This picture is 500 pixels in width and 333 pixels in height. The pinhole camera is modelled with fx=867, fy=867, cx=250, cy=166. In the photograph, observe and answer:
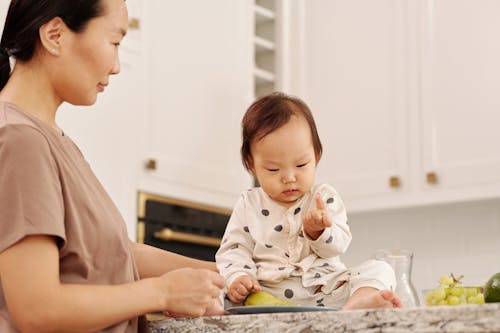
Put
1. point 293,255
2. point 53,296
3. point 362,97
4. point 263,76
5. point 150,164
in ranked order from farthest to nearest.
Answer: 1. point 263,76
2. point 362,97
3. point 150,164
4. point 293,255
5. point 53,296

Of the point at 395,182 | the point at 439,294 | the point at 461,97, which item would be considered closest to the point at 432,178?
the point at 395,182

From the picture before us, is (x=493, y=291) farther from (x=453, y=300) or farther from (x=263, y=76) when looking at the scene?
(x=263, y=76)

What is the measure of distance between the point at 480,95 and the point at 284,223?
1.94 m

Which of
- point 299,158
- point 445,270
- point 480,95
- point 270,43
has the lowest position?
point 445,270

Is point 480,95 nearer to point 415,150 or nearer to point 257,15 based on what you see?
point 415,150

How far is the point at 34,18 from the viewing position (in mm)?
1213

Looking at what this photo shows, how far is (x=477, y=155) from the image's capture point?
3238mm

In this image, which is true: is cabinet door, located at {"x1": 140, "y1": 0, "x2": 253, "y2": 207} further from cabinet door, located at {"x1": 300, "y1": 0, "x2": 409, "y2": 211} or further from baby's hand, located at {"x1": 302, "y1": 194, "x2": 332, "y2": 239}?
baby's hand, located at {"x1": 302, "y1": 194, "x2": 332, "y2": 239}

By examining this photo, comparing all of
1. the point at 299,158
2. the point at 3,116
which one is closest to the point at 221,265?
Result: the point at 299,158

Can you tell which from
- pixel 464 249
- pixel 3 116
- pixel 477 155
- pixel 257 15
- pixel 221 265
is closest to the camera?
pixel 3 116

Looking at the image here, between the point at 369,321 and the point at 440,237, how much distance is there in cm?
282

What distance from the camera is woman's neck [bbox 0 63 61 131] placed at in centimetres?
121

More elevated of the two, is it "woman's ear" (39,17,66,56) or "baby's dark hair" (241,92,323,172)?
"woman's ear" (39,17,66,56)

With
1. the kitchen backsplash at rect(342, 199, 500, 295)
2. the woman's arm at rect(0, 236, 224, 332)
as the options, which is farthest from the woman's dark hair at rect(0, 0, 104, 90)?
the kitchen backsplash at rect(342, 199, 500, 295)
